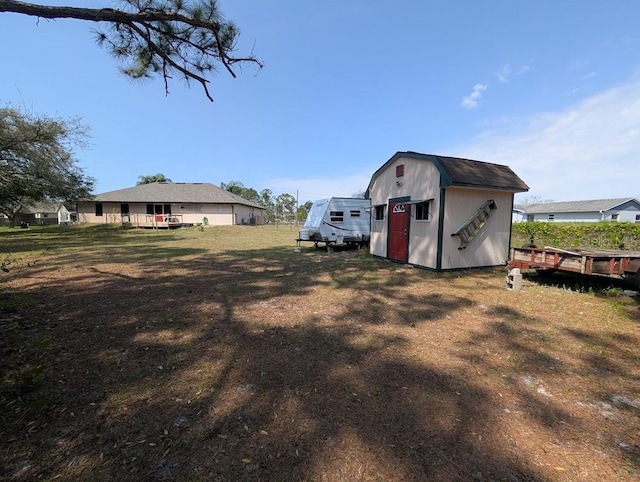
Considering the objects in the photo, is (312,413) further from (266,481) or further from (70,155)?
(70,155)

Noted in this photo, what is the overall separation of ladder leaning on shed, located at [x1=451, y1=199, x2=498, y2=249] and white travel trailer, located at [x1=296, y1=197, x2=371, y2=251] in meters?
5.08

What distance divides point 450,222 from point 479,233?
131 centimetres

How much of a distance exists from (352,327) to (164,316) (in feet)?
10.1

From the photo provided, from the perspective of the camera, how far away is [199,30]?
4.58m

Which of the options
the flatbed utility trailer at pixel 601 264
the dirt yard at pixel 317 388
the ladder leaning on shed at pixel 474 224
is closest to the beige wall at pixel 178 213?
the dirt yard at pixel 317 388

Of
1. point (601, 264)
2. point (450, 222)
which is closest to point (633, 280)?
point (601, 264)

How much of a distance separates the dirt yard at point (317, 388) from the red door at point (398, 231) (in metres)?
4.14

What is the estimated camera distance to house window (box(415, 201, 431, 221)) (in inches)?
369

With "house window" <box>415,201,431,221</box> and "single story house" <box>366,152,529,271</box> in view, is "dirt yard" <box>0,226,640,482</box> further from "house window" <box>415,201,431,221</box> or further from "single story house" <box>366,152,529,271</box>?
"house window" <box>415,201,431,221</box>

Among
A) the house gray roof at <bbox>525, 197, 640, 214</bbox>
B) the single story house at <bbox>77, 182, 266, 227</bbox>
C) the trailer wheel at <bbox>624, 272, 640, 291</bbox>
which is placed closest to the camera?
the trailer wheel at <bbox>624, 272, 640, 291</bbox>

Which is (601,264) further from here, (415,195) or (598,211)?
(598,211)

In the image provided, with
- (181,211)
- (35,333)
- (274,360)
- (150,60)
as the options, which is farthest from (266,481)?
(181,211)

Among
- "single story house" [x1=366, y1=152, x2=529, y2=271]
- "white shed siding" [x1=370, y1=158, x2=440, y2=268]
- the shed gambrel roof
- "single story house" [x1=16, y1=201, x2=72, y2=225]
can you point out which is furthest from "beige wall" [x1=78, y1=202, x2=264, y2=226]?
the shed gambrel roof

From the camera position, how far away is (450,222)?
896 cm
